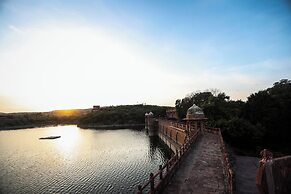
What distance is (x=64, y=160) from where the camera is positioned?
35.9 meters

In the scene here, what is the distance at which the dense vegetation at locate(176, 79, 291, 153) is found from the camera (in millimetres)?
36219

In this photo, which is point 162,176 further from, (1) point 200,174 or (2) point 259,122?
(2) point 259,122

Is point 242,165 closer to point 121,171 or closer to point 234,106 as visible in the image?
point 121,171

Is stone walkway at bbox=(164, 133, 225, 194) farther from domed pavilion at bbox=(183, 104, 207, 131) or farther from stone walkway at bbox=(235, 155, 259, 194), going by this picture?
domed pavilion at bbox=(183, 104, 207, 131)

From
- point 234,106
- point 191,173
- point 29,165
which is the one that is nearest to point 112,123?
point 234,106

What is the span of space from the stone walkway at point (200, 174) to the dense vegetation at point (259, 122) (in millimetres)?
18063

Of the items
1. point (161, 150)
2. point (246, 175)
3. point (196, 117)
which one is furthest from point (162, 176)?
point (161, 150)

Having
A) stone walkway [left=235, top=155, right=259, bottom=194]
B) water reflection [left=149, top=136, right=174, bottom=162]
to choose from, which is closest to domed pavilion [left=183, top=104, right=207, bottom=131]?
stone walkway [left=235, top=155, right=259, bottom=194]

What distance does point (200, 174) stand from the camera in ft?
45.6

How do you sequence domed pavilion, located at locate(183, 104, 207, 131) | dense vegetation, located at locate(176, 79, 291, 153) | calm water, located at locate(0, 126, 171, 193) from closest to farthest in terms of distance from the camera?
calm water, located at locate(0, 126, 171, 193), domed pavilion, located at locate(183, 104, 207, 131), dense vegetation, located at locate(176, 79, 291, 153)

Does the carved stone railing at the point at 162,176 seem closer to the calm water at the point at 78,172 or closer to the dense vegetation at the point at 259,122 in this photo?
the calm water at the point at 78,172

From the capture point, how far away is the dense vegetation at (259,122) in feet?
119

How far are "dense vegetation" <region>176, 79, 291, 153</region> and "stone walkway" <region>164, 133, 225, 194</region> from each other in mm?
18063

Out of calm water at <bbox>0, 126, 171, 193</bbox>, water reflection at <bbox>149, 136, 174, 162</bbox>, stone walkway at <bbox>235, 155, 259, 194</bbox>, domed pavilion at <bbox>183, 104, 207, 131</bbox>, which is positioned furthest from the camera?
water reflection at <bbox>149, 136, 174, 162</bbox>
